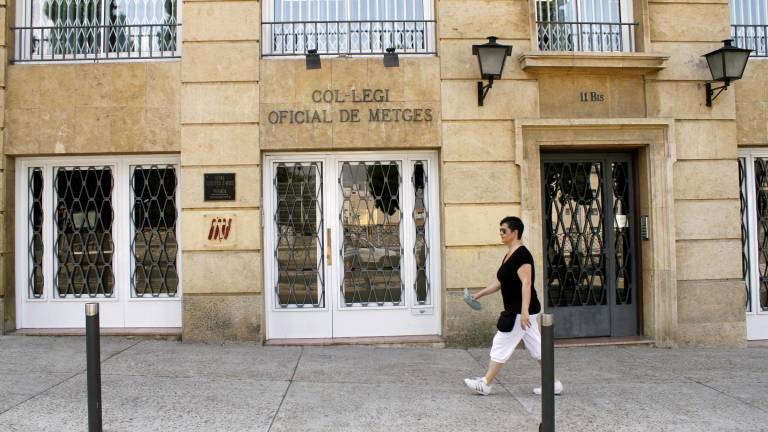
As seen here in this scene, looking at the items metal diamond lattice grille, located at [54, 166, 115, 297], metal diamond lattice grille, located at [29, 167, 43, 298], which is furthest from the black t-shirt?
metal diamond lattice grille, located at [29, 167, 43, 298]

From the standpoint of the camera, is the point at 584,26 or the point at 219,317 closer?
the point at 219,317

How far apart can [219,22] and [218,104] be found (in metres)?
1.10

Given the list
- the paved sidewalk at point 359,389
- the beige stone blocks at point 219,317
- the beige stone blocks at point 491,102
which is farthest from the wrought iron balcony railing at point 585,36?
the beige stone blocks at point 219,317

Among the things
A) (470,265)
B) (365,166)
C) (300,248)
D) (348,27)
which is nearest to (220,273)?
(300,248)

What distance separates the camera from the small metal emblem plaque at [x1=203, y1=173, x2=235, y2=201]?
7820 millimetres

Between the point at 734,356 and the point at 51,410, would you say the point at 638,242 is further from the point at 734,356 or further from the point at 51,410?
the point at 51,410

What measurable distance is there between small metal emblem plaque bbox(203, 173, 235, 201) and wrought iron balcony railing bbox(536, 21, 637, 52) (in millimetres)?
4648

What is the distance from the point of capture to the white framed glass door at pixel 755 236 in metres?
8.56

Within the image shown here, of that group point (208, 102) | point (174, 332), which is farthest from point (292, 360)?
point (208, 102)

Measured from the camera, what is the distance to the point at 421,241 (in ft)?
27.0

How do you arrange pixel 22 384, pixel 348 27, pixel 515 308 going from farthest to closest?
pixel 348 27
pixel 22 384
pixel 515 308

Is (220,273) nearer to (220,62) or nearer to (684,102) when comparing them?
(220,62)

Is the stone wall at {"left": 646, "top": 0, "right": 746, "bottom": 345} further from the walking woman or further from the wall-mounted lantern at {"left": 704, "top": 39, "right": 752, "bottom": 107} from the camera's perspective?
the walking woman

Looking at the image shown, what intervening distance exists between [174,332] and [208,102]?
3066 millimetres
